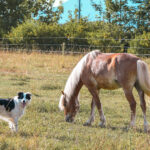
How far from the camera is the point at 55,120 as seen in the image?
23.3 feet

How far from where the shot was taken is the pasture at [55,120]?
5.05 meters

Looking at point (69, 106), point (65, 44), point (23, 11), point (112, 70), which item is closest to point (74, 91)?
point (69, 106)

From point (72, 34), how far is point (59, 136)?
52.3 ft

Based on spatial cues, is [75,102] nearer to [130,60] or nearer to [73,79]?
[73,79]

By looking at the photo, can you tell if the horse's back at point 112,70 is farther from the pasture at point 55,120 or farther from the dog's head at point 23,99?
the dog's head at point 23,99

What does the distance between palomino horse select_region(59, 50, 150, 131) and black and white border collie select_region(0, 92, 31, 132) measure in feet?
4.41

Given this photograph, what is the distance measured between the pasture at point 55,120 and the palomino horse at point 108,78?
35 cm

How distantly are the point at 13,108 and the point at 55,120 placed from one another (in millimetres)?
1219

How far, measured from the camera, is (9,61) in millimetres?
16344

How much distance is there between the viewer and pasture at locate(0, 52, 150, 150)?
5047mm

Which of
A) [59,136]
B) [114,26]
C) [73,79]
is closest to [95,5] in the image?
[114,26]

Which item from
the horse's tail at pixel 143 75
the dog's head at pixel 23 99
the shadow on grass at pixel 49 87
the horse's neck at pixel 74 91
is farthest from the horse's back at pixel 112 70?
the shadow on grass at pixel 49 87

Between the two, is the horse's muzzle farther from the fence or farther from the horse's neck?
the fence

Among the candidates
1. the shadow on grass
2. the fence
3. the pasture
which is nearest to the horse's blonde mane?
the pasture
